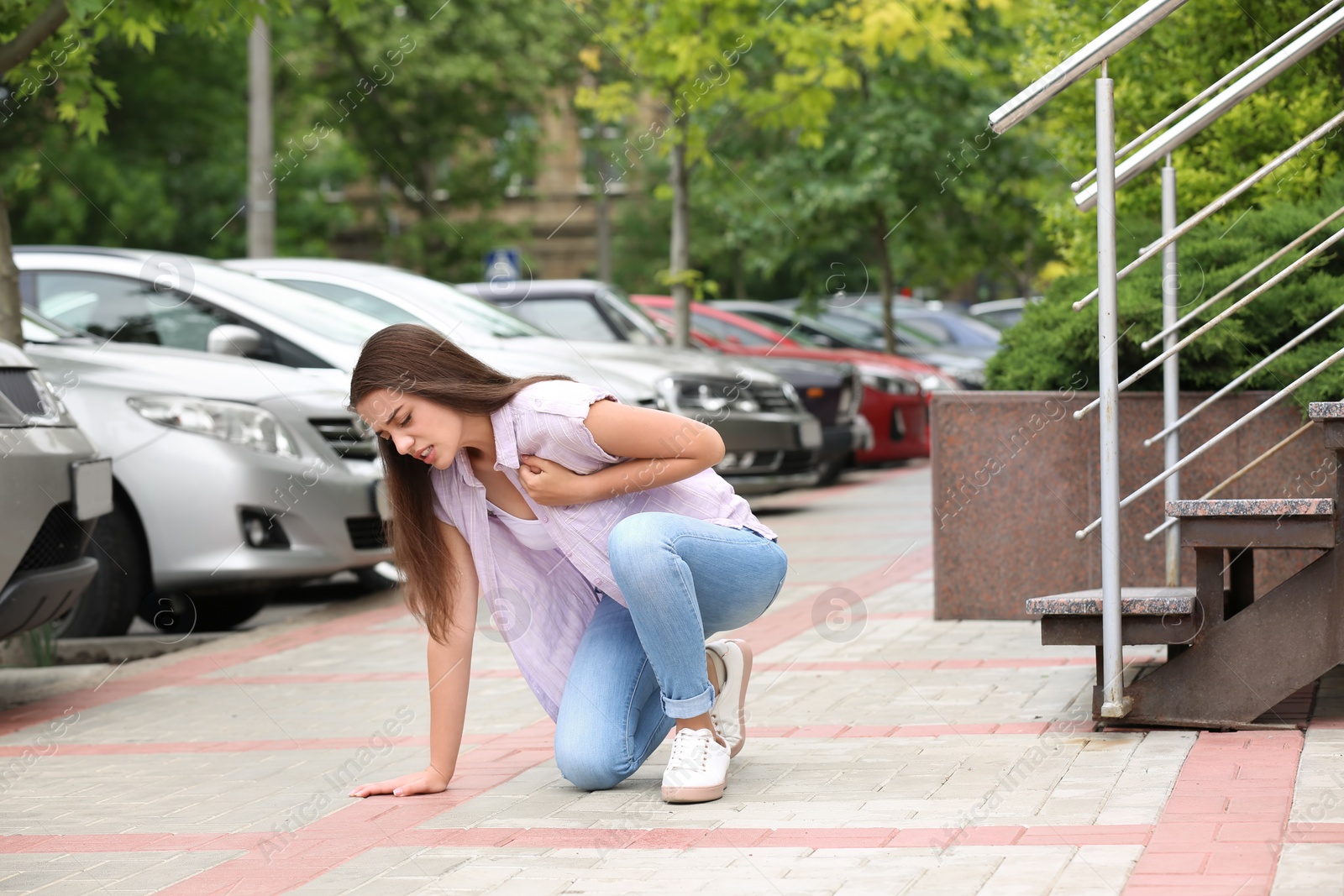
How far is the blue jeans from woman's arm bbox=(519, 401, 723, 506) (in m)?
0.11

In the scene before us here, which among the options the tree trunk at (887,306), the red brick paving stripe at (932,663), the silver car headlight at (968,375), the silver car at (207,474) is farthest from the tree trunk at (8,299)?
the tree trunk at (887,306)

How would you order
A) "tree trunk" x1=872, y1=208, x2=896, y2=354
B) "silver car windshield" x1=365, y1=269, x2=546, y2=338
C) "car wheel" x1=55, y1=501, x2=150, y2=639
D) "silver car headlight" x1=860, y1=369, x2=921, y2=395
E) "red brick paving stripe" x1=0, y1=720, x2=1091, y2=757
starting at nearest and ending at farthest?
"red brick paving stripe" x1=0, y1=720, x2=1091, y2=757 → "car wheel" x1=55, y1=501, x2=150, y2=639 → "silver car windshield" x1=365, y1=269, x2=546, y2=338 → "silver car headlight" x1=860, y1=369, x2=921, y2=395 → "tree trunk" x1=872, y1=208, x2=896, y2=354

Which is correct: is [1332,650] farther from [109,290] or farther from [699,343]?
[699,343]

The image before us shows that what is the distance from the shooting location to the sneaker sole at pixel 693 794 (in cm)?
421

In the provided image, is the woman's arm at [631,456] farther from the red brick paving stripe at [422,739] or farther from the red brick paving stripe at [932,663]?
the red brick paving stripe at [932,663]

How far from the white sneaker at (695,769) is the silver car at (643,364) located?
206 inches

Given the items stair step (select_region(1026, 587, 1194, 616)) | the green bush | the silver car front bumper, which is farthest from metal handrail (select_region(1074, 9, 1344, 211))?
the silver car front bumper

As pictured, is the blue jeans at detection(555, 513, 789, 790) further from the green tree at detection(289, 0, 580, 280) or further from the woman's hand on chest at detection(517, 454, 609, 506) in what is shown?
the green tree at detection(289, 0, 580, 280)

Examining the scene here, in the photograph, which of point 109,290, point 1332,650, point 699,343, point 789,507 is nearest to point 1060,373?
point 1332,650

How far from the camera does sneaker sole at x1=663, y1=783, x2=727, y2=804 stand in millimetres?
4215

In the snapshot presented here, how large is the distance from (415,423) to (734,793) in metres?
1.21

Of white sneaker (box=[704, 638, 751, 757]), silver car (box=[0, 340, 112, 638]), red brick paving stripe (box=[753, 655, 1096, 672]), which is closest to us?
white sneaker (box=[704, 638, 751, 757])

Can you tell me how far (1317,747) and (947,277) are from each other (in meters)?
21.8

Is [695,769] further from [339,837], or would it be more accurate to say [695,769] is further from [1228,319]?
[1228,319]
